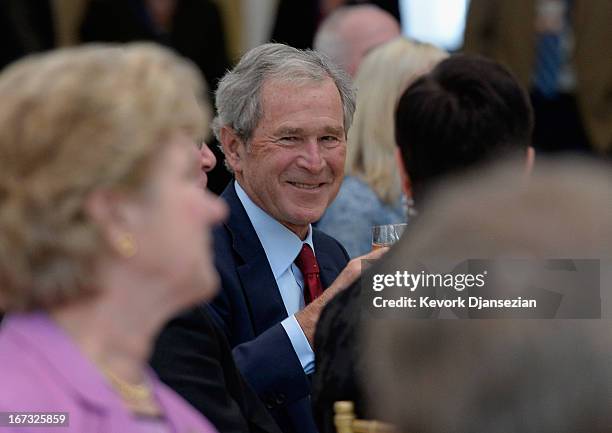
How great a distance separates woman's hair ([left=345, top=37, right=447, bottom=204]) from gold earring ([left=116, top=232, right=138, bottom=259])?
307 centimetres

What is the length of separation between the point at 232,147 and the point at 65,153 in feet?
6.68

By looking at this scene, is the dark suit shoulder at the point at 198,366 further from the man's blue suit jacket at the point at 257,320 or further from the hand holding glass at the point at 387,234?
the hand holding glass at the point at 387,234

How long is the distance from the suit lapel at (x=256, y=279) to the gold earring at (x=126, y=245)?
5.18ft

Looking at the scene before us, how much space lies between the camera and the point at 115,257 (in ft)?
5.88

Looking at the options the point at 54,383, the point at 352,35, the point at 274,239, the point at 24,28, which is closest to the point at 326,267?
the point at 274,239

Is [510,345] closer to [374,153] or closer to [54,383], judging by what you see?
[54,383]

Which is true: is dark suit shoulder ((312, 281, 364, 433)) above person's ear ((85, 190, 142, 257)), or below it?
below

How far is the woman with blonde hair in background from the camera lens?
4.68m

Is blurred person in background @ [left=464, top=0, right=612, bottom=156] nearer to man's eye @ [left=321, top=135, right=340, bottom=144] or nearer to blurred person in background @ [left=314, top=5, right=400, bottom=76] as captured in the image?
blurred person in background @ [left=314, top=5, right=400, bottom=76]

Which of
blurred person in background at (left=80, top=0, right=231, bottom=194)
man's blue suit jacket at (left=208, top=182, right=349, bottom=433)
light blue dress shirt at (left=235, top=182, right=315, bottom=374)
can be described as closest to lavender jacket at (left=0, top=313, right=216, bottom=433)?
man's blue suit jacket at (left=208, top=182, right=349, bottom=433)

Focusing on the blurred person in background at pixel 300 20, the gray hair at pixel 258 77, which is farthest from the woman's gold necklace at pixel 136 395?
the blurred person in background at pixel 300 20

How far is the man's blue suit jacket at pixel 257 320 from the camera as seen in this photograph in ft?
10.5

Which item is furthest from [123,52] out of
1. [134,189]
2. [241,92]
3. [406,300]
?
[241,92]

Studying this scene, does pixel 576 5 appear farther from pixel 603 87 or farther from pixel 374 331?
pixel 374 331
